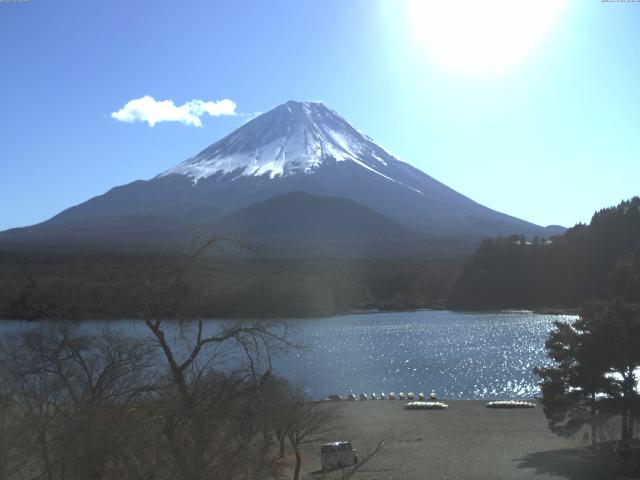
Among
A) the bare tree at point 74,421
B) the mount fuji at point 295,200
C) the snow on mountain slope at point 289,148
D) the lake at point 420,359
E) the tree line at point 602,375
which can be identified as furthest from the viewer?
the snow on mountain slope at point 289,148

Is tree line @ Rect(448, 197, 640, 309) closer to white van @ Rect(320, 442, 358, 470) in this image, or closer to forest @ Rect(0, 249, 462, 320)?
forest @ Rect(0, 249, 462, 320)

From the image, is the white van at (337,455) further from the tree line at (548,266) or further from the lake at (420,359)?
the tree line at (548,266)

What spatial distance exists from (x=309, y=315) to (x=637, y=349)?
3076 centimetres

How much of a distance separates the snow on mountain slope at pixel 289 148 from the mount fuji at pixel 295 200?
18 centimetres

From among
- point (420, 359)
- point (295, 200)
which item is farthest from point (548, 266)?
point (295, 200)

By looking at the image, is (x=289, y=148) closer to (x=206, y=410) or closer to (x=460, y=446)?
(x=460, y=446)

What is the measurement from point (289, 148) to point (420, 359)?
96.7m

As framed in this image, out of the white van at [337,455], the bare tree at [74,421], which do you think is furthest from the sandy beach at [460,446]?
the bare tree at [74,421]

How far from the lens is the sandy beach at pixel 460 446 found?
12.2 meters

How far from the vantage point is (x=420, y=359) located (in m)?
31.5

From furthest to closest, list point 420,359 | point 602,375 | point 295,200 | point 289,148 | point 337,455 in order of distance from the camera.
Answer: point 289,148 → point 295,200 → point 420,359 → point 337,455 → point 602,375

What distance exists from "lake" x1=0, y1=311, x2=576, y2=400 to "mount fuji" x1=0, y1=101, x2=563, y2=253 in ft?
87.4

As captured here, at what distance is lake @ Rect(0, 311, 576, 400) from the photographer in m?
24.5

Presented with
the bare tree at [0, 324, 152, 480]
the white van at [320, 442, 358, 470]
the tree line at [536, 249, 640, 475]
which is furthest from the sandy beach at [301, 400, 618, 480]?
the bare tree at [0, 324, 152, 480]
